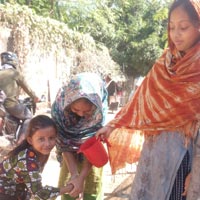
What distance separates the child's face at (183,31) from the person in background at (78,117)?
0.65 metres

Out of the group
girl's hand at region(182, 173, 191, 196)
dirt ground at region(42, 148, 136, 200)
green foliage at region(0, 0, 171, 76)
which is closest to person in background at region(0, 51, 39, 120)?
dirt ground at region(42, 148, 136, 200)

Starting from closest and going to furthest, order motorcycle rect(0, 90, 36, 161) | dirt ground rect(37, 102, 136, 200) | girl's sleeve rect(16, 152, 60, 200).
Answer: girl's sleeve rect(16, 152, 60, 200), dirt ground rect(37, 102, 136, 200), motorcycle rect(0, 90, 36, 161)

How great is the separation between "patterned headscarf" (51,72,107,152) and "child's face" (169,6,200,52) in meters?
0.64

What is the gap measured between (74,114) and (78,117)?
0.04 metres

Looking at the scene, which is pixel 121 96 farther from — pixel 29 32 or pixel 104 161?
pixel 104 161

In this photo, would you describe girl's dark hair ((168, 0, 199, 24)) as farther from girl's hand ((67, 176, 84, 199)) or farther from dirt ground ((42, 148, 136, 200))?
dirt ground ((42, 148, 136, 200))

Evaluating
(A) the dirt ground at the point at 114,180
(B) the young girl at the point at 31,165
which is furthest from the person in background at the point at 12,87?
(B) the young girl at the point at 31,165

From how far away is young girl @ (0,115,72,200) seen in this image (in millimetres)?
2084

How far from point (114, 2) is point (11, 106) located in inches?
702

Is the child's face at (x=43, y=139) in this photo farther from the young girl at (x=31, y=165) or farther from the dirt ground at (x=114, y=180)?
the dirt ground at (x=114, y=180)

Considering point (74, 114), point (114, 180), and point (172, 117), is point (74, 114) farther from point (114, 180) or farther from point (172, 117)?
point (114, 180)

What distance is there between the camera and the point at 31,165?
2.10 metres

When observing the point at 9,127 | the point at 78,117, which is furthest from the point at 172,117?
the point at 9,127

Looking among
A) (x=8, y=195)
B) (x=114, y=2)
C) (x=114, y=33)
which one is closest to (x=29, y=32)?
(x=8, y=195)
